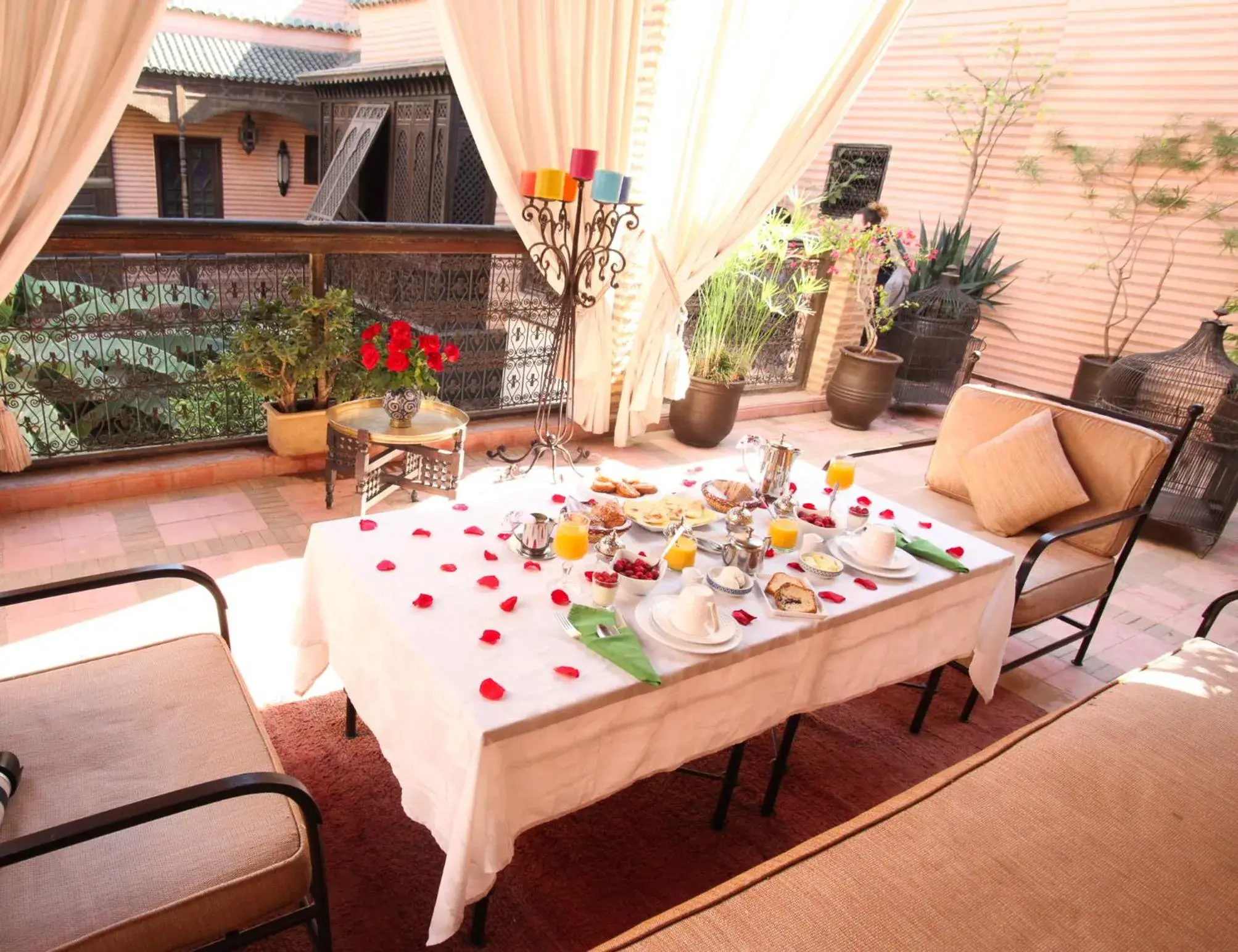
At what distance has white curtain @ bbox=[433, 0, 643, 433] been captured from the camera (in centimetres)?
345

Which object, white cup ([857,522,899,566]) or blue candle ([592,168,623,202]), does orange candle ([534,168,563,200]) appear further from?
white cup ([857,522,899,566])

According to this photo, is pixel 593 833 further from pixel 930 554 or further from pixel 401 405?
pixel 401 405

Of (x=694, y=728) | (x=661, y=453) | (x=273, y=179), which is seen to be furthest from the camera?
(x=273, y=179)

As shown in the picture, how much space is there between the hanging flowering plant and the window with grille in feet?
20.4

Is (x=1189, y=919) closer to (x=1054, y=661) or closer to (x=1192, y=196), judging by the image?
(x=1054, y=661)

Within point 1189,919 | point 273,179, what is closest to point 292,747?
point 1189,919

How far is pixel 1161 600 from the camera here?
3748 millimetres

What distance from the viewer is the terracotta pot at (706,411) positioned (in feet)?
15.7

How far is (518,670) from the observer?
156 cm

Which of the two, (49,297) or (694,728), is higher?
(49,297)

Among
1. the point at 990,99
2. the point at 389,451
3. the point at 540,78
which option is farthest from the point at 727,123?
the point at 990,99

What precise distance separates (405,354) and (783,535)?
1937mm

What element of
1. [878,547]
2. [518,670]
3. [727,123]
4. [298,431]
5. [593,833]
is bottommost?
[593,833]

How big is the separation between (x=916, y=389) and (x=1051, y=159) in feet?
8.53
